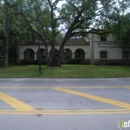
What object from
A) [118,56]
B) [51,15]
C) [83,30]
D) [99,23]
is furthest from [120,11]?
[118,56]

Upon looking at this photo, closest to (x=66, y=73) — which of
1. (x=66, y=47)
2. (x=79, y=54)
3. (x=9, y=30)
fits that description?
(x=9, y=30)

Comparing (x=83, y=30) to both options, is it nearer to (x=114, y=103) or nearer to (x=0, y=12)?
(x=0, y=12)

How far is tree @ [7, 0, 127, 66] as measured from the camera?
22.3 m

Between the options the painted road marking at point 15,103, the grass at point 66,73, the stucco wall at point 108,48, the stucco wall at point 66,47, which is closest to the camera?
the painted road marking at point 15,103

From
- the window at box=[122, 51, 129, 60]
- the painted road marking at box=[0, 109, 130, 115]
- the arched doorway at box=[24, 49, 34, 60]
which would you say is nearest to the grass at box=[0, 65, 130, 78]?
the painted road marking at box=[0, 109, 130, 115]

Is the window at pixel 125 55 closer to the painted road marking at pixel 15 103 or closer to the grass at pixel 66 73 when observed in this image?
the grass at pixel 66 73

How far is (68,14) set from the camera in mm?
25172

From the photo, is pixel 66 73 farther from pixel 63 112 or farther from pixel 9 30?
pixel 9 30

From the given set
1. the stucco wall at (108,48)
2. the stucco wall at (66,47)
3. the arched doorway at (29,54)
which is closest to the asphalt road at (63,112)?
the stucco wall at (108,48)

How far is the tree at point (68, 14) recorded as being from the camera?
73.2 feet

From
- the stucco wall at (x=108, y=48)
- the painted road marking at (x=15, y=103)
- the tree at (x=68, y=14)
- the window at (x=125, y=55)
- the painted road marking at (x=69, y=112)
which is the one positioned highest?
the tree at (x=68, y=14)

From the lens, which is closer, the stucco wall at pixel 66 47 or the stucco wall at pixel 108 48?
the stucco wall at pixel 108 48

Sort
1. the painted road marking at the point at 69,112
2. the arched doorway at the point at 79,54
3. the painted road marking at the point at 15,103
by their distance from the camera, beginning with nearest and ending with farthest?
the painted road marking at the point at 69,112 < the painted road marking at the point at 15,103 < the arched doorway at the point at 79,54

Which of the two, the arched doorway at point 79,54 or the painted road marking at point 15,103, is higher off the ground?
the arched doorway at point 79,54
